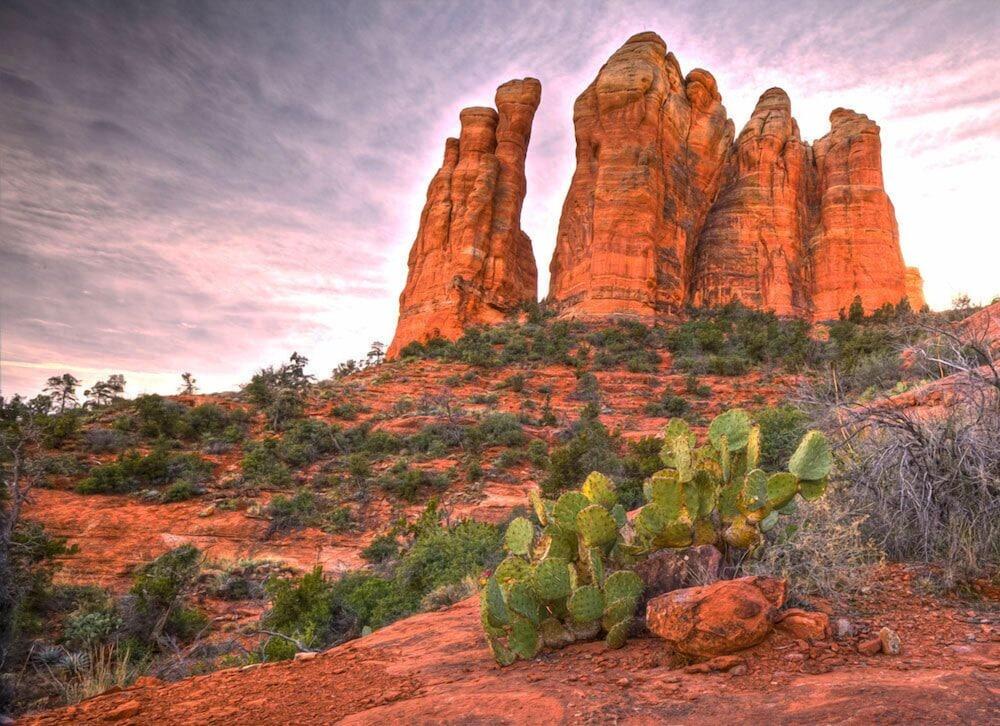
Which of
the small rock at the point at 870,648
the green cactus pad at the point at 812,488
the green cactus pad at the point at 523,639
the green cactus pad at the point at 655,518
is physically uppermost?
the green cactus pad at the point at 812,488

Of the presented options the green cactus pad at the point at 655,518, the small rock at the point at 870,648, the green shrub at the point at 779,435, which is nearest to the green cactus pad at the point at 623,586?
the green cactus pad at the point at 655,518

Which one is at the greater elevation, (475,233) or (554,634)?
(475,233)

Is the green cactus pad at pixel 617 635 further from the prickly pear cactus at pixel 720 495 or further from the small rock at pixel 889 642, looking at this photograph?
the small rock at pixel 889 642

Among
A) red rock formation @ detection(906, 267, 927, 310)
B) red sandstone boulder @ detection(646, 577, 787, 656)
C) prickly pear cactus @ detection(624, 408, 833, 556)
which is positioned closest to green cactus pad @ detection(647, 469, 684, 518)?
prickly pear cactus @ detection(624, 408, 833, 556)

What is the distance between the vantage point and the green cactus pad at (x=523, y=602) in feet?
11.2

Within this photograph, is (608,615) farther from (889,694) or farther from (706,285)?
(706,285)

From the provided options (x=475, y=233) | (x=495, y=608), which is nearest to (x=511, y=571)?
(x=495, y=608)

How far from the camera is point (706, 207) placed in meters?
37.5

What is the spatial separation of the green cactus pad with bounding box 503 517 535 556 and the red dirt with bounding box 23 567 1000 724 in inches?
28.9

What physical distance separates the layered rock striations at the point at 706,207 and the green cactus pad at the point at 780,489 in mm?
28359

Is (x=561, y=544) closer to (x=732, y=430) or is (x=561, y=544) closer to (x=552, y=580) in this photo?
(x=552, y=580)

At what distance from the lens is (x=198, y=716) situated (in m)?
3.04

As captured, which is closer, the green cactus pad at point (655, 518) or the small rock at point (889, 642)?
the small rock at point (889, 642)

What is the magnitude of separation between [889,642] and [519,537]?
2.42m
